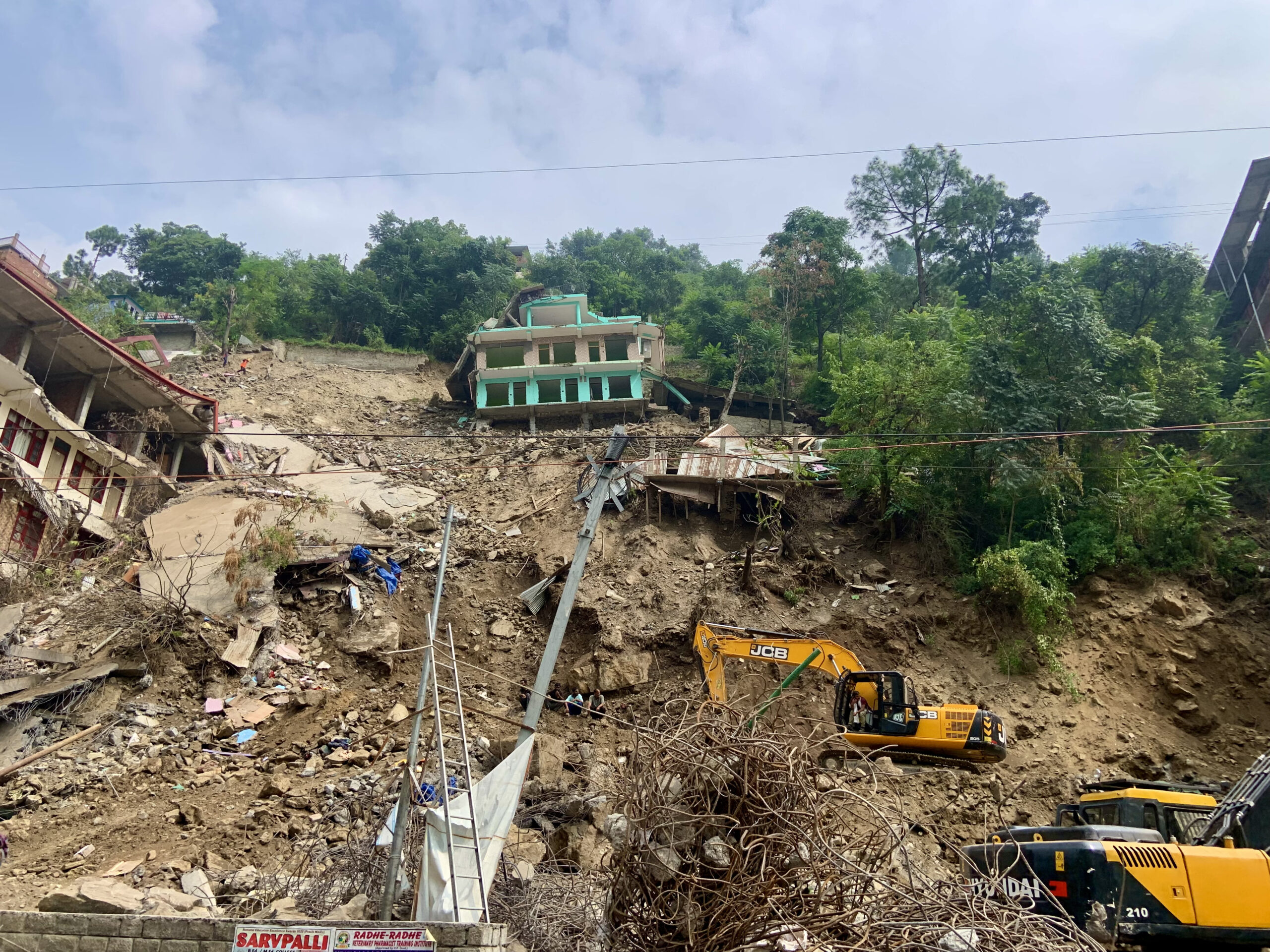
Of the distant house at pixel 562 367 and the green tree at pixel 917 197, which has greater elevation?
the green tree at pixel 917 197

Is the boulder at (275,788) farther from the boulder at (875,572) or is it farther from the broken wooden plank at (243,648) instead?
the boulder at (875,572)

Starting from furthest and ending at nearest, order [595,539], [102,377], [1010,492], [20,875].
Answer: [102,377]
[595,539]
[1010,492]
[20,875]

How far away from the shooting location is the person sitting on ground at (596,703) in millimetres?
15172

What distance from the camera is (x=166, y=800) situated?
1164 cm

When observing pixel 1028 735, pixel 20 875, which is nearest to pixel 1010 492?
pixel 1028 735

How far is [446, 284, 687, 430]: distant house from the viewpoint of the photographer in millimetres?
28672

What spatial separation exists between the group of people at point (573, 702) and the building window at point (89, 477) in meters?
12.7

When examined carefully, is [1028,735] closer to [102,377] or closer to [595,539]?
[595,539]

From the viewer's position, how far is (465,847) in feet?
Answer: 22.9

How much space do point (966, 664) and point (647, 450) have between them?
11458mm

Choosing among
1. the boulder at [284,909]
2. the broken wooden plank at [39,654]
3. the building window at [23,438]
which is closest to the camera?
the boulder at [284,909]

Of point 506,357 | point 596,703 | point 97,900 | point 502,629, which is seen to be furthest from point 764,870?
point 506,357

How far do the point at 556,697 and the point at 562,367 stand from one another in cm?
1557

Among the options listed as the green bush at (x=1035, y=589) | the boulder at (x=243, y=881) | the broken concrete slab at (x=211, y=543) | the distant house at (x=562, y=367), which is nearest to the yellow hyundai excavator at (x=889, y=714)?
the green bush at (x=1035, y=589)
